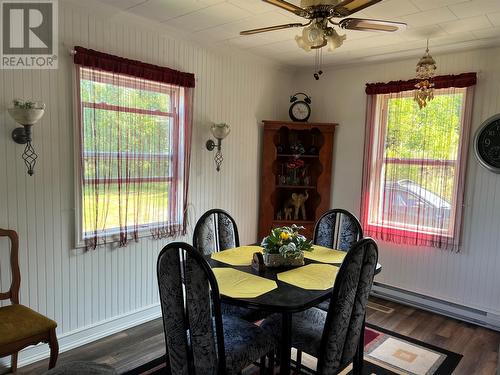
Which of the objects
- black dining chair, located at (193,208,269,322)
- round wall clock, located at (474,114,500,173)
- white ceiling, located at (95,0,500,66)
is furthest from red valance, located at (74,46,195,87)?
round wall clock, located at (474,114,500,173)

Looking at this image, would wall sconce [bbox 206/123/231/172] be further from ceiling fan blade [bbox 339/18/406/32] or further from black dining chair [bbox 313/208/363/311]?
ceiling fan blade [bbox 339/18/406/32]

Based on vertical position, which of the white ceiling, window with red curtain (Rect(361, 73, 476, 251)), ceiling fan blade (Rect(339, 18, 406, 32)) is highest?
the white ceiling

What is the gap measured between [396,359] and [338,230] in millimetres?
1024

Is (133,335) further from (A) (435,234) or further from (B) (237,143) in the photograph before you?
(A) (435,234)

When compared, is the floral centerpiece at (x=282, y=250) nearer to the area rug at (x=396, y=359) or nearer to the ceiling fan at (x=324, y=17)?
the area rug at (x=396, y=359)

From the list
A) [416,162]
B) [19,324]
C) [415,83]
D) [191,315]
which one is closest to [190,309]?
[191,315]

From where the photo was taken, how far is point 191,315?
1.63 m

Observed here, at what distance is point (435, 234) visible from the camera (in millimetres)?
3531

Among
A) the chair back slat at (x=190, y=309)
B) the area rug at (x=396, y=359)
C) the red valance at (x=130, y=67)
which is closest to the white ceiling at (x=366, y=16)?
the red valance at (x=130, y=67)

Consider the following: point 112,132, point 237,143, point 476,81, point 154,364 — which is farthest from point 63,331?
point 476,81

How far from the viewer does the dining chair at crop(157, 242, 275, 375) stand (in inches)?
62.3

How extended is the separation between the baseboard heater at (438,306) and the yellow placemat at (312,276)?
6.04ft

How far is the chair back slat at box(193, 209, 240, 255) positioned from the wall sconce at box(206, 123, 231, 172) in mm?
939

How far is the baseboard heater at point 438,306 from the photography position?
130 inches
